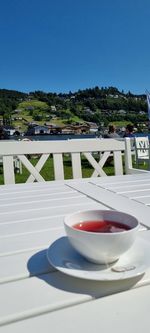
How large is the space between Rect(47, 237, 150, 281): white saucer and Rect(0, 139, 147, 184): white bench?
1.89 meters

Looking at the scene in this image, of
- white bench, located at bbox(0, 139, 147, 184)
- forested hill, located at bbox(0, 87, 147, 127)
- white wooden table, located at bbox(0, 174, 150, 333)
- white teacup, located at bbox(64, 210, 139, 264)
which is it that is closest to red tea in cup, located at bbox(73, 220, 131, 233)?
white teacup, located at bbox(64, 210, 139, 264)

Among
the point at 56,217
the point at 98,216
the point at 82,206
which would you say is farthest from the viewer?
the point at 82,206

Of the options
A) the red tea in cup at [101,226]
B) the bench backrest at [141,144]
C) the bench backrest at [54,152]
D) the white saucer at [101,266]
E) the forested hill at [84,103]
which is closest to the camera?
the white saucer at [101,266]

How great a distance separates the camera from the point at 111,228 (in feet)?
2.46

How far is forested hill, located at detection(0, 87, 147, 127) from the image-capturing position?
120 ft

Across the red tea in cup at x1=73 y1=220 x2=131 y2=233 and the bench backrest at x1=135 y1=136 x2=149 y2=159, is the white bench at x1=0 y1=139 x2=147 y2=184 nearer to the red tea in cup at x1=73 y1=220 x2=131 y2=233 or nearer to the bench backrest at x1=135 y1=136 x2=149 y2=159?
the red tea in cup at x1=73 y1=220 x2=131 y2=233

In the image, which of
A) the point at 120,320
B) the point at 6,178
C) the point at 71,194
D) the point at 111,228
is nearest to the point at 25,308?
the point at 120,320

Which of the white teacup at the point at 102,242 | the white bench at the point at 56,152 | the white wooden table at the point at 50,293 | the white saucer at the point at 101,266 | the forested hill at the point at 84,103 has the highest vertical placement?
the forested hill at the point at 84,103

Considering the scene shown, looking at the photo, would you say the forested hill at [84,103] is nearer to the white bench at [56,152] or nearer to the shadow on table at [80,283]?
the white bench at [56,152]

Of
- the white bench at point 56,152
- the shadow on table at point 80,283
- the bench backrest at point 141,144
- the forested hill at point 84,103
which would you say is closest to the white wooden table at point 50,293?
the shadow on table at point 80,283

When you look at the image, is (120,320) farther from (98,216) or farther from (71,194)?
(71,194)

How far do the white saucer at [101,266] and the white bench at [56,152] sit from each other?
6.18ft

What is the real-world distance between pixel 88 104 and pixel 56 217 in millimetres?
43724

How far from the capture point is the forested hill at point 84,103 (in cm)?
3653
